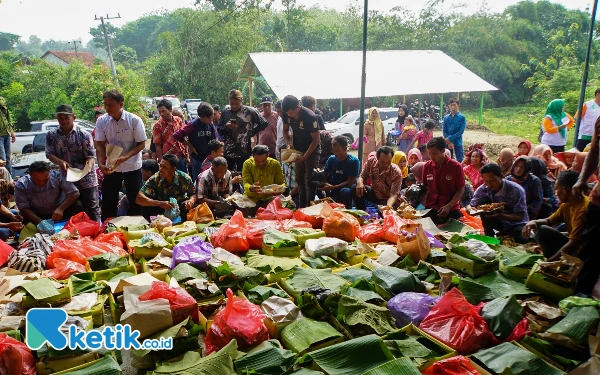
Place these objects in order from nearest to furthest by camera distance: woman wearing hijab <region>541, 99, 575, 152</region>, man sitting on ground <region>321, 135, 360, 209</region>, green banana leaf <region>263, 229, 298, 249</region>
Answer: green banana leaf <region>263, 229, 298, 249</region> < man sitting on ground <region>321, 135, 360, 209</region> < woman wearing hijab <region>541, 99, 575, 152</region>

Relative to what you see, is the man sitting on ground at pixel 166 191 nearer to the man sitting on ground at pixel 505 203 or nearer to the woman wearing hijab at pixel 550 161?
the man sitting on ground at pixel 505 203

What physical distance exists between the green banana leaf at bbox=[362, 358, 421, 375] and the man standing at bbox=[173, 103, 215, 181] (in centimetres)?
433

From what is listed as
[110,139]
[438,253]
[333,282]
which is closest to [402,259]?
[438,253]

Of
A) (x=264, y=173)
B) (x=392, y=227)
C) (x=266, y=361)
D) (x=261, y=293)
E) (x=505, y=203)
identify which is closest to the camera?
(x=266, y=361)

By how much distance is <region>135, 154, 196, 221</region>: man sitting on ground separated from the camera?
472cm

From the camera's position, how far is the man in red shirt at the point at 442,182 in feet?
15.7

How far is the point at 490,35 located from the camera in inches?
947

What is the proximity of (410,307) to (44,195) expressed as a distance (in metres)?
3.84

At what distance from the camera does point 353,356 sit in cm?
223

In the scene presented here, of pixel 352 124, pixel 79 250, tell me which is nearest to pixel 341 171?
pixel 79 250

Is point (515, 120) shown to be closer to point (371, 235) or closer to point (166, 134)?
point (166, 134)

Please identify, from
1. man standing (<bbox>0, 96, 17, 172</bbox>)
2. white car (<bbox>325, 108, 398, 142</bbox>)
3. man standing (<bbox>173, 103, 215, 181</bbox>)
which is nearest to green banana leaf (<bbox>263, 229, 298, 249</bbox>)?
man standing (<bbox>173, 103, 215, 181</bbox>)

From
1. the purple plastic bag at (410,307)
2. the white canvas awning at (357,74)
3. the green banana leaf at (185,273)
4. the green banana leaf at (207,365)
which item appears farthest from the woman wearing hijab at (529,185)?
the white canvas awning at (357,74)

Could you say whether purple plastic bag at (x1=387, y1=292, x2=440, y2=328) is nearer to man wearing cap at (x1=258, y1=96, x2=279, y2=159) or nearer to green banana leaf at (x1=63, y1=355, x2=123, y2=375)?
green banana leaf at (x1=63, y1=355, x2=123, y2=375)
